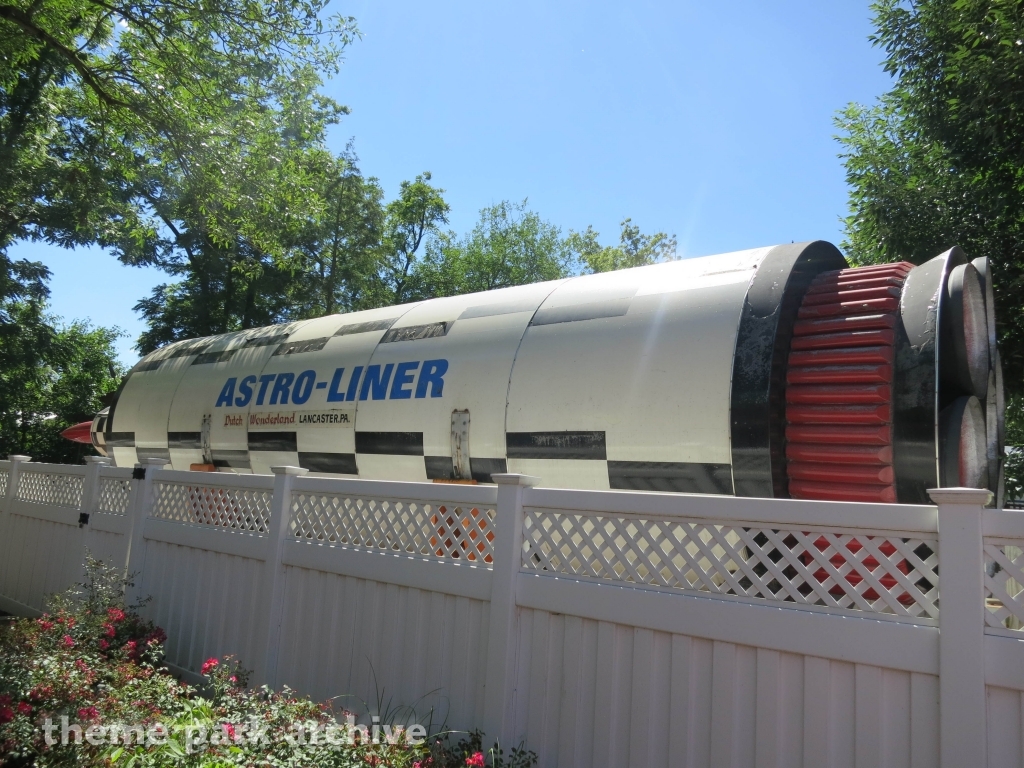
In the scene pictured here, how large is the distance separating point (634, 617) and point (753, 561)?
26.0 inches

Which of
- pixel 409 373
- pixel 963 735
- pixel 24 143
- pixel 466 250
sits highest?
pixel 466 250

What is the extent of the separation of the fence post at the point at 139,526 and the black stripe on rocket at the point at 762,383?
553 cm

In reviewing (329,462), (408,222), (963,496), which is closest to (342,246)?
(408,222)

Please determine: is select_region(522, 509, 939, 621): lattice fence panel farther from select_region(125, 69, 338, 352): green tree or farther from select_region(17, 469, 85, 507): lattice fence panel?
select_region(125, 69, 338, 352): green tree

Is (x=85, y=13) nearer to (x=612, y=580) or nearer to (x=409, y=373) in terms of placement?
(x=409, y=373)

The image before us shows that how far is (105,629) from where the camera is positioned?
582 centimetres

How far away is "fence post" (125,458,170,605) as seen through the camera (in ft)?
23.4

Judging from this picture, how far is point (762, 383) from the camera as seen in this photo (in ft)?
15.7

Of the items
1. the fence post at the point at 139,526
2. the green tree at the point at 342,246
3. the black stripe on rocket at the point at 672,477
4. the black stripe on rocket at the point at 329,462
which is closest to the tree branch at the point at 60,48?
the fence post at the point at 139,526

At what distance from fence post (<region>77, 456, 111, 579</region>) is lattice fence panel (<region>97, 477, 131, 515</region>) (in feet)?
0.24

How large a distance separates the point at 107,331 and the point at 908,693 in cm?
3437

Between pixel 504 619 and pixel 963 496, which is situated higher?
pixel 963 496

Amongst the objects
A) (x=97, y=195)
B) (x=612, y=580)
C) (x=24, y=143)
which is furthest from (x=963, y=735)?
(x=24, y=143)

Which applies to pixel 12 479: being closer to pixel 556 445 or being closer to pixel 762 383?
pixel 556 445
